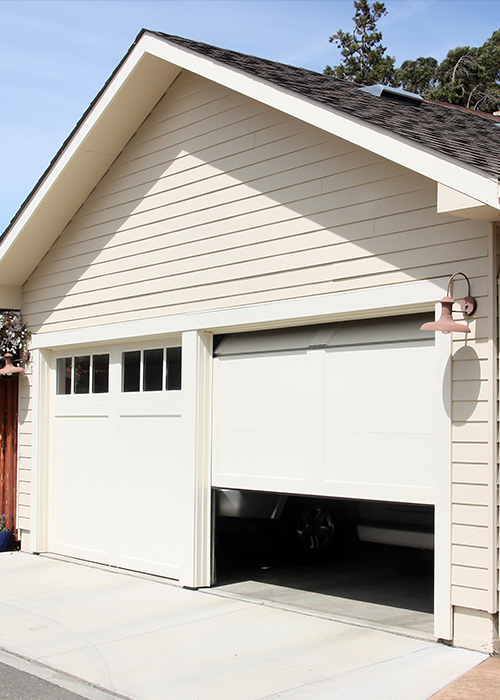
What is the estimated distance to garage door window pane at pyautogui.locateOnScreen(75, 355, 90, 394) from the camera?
388 inches

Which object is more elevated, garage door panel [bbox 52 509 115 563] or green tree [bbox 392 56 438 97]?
green tree [bbox 392 56 438 97]

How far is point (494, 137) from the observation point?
7.60 m

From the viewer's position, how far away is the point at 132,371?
9.13 metres

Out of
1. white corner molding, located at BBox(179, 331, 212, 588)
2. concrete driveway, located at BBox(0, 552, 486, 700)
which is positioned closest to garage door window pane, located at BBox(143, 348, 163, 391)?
white corner molding, located at BBox(179, 331, 212, 588)

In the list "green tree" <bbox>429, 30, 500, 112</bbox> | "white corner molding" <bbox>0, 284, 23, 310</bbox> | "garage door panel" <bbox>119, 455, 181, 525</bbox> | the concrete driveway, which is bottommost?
the concrete driveway

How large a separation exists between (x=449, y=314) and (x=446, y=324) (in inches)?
4.7

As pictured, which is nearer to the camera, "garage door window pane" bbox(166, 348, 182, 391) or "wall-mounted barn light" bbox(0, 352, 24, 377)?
"garage door window pane" bbox(166, 348, 182, 391)

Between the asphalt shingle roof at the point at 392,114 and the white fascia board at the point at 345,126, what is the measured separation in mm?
66

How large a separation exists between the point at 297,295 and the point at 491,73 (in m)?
31.0

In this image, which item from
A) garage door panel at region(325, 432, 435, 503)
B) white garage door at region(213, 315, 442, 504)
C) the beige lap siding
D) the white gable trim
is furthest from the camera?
white garage door at region(213, 315, 442, 504)

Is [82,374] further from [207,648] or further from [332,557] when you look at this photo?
[207,648]

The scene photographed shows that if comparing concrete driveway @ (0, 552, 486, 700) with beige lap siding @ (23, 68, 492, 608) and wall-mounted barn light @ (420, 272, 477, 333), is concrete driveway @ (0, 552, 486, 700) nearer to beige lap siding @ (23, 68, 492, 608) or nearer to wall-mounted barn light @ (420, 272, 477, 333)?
beige lap siding @ (23, 68, 492, 608)

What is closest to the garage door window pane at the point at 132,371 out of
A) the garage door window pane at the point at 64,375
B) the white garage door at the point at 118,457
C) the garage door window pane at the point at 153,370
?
the white garage door at the point at 118,457

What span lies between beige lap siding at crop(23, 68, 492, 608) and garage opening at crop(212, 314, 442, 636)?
0.44 m
